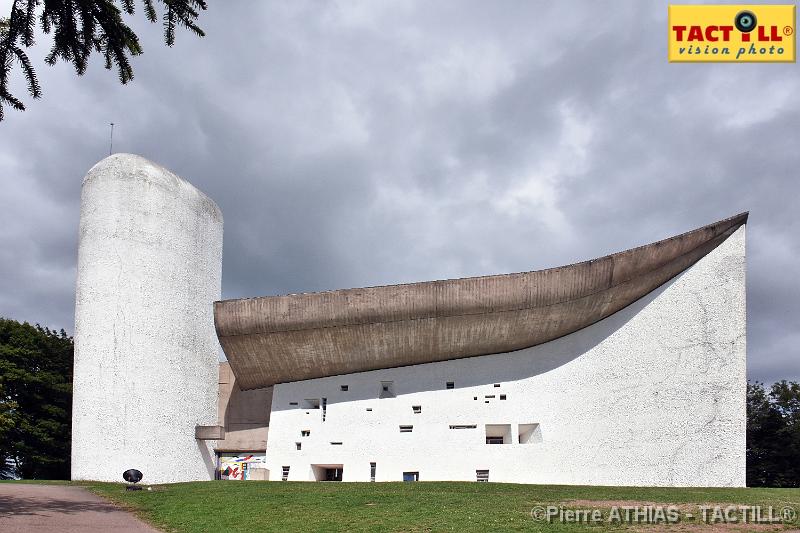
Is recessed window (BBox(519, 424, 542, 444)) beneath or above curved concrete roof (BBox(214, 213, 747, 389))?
beneath

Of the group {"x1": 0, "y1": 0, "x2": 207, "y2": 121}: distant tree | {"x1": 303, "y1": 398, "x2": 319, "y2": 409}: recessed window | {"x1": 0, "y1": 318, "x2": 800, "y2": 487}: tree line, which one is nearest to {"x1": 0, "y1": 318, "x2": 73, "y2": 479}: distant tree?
{"x1": 0, "y1": 318, "x2": 800, "y2": 487}: tree line

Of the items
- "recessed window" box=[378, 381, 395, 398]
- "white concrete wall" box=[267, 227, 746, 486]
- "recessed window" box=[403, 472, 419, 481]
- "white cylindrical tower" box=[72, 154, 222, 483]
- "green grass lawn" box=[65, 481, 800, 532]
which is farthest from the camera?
"recessed window" box=[378, 381, 395, 398]

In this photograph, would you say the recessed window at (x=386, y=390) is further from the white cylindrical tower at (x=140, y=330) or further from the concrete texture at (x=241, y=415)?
the white cylindrical tower at (x=140, y=330)

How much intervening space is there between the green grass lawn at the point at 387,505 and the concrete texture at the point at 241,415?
8.23 meters

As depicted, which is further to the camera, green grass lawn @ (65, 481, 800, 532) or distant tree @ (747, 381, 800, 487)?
distant tree @ (747, 381, 800, 487)

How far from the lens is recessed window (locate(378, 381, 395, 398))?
87.7 feet

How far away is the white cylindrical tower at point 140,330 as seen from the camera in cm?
2434

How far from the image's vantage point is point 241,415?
29016 millimetres

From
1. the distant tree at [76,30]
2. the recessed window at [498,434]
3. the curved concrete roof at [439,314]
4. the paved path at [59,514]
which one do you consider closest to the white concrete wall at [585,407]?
the recessed window at [498,434]

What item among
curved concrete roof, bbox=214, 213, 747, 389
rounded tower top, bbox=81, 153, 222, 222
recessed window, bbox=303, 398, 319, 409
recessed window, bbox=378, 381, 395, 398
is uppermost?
rounded tower top, bbox=81, 153, 222, 222

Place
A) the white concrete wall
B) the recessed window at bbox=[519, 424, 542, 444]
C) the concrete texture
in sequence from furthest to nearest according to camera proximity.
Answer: the concrete texture, the recessed window at bbox=[519, 424, 542, 444], the white concrete wall

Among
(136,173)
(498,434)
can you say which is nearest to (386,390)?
(498,434)

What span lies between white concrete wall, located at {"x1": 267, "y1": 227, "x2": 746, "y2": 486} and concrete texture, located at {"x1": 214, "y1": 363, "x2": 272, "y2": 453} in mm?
1101

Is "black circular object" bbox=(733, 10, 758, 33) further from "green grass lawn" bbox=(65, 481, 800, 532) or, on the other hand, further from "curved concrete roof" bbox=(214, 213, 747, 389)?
"green grass lawn" bbox=(65, 481, 800, 532)
